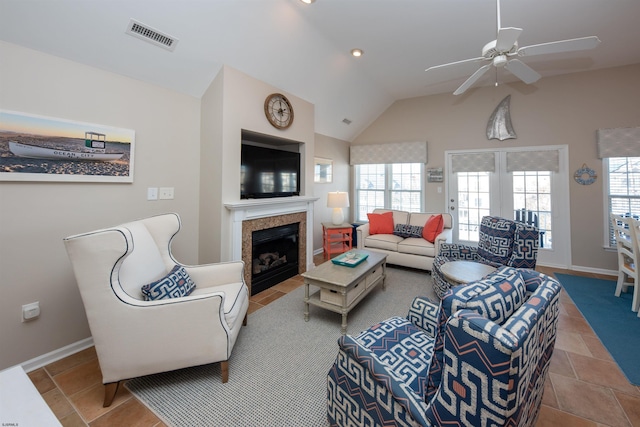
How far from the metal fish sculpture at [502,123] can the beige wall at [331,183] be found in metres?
2.79

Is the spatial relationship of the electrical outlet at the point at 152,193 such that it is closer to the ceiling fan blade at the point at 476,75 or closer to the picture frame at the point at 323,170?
the picture frame at the point at 323,170

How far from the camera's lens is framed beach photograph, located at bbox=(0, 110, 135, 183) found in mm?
1812

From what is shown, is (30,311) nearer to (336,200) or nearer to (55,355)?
(55,355)

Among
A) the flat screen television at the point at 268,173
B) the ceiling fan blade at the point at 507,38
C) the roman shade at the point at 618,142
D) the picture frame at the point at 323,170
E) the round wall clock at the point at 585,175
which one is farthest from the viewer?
the picture frame at the point at 323,170

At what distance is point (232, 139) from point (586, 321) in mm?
4111

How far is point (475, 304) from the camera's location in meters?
0.93

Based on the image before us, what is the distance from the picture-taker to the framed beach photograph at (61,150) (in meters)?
1.81

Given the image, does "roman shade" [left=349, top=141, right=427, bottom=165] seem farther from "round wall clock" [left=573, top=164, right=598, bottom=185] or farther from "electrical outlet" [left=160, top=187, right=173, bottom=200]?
"electrical outlet" [left=160, top=187, right=173, bottom=200]

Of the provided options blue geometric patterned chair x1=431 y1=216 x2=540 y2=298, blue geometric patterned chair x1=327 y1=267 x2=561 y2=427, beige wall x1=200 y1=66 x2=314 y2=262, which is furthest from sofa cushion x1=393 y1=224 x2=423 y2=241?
blue geometric patterned chair x1=327 y1=267 x2=561 y2=427

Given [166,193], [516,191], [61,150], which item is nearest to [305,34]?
[166,193]

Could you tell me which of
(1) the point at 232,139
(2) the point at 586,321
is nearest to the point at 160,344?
(1) the point at 232,139

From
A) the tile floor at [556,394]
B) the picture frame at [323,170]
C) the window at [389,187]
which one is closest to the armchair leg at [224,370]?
the tile floor at [556,394]

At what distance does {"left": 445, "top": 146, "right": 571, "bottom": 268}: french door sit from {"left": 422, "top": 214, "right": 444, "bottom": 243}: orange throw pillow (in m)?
1.16

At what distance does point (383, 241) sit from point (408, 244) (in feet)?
1.30
